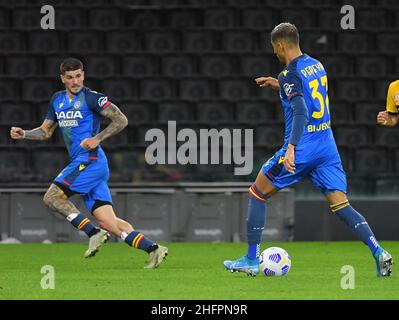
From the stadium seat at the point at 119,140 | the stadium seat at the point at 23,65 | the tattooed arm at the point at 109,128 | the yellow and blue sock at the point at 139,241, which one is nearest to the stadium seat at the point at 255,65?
the stadium seat at the point at 119,140

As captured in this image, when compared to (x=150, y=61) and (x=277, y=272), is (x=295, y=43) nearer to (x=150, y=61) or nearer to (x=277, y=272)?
(x=277, y=272)

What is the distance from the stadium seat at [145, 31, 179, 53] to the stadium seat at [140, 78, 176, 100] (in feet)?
2.88

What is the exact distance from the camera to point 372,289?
7949 mm

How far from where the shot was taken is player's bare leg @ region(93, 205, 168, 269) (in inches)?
398

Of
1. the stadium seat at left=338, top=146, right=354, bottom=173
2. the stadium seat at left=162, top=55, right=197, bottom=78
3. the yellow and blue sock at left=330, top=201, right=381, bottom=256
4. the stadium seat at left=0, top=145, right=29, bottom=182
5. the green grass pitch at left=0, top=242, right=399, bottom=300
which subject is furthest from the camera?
the stadium seat at left=162, top=55, right=197, bottom=78

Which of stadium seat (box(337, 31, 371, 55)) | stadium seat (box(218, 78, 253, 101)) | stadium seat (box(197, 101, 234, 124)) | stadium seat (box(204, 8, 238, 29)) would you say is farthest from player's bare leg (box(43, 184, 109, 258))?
stadium seat (box(337, 31, 371, 55))

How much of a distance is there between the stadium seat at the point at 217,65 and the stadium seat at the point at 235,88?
0.24 metres

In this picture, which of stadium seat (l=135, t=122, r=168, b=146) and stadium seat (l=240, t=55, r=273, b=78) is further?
stadium seat (l=240, t=55, r=273, b=78)

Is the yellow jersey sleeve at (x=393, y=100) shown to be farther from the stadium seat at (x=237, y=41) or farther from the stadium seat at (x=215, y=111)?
the stadium seat at (x=237, y=41)

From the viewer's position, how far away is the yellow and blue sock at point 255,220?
30.0 ft

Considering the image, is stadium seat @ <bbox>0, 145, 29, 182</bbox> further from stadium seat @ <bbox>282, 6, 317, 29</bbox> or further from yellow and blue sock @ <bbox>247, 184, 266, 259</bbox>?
yellow and blue sock @ <bbox>247, 184, 266, 259</bbox>
